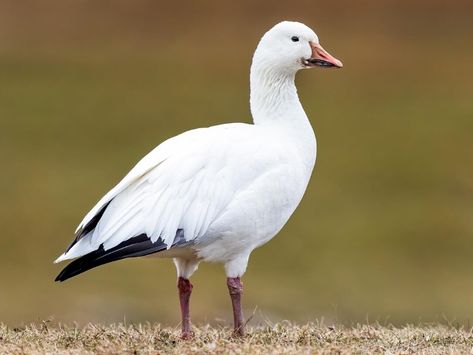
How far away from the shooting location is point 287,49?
9.52m

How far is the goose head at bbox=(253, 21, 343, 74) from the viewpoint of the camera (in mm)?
9516

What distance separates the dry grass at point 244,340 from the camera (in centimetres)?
782

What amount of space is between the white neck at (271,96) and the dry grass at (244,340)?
1.49 m

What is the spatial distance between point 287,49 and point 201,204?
1555 mm

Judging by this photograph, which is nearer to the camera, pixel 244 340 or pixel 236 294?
pixel 244 340

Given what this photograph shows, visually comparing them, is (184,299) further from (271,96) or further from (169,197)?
(271,96)

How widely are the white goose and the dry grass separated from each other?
0.32 meters

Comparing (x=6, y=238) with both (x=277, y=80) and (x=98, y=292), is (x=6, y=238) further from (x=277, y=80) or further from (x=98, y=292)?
(x=277, y=80)

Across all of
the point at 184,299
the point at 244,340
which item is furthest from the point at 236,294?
the point at 244,340

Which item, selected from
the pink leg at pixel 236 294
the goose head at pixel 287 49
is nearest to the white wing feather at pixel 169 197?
the pink leg at pixel 236 294

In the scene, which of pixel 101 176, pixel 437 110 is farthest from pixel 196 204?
pixel 437 110

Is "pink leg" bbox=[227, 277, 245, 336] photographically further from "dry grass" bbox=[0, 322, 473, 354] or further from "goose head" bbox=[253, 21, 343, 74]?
"goose head" bbox=[253, 21, 343, 74]

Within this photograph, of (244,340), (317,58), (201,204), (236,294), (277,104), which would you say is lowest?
(244,340)

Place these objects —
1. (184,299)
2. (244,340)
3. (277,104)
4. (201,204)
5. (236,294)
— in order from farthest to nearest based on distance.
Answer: (277,104) < (184,299) < (236,294) < (201,204) < (244,340)
